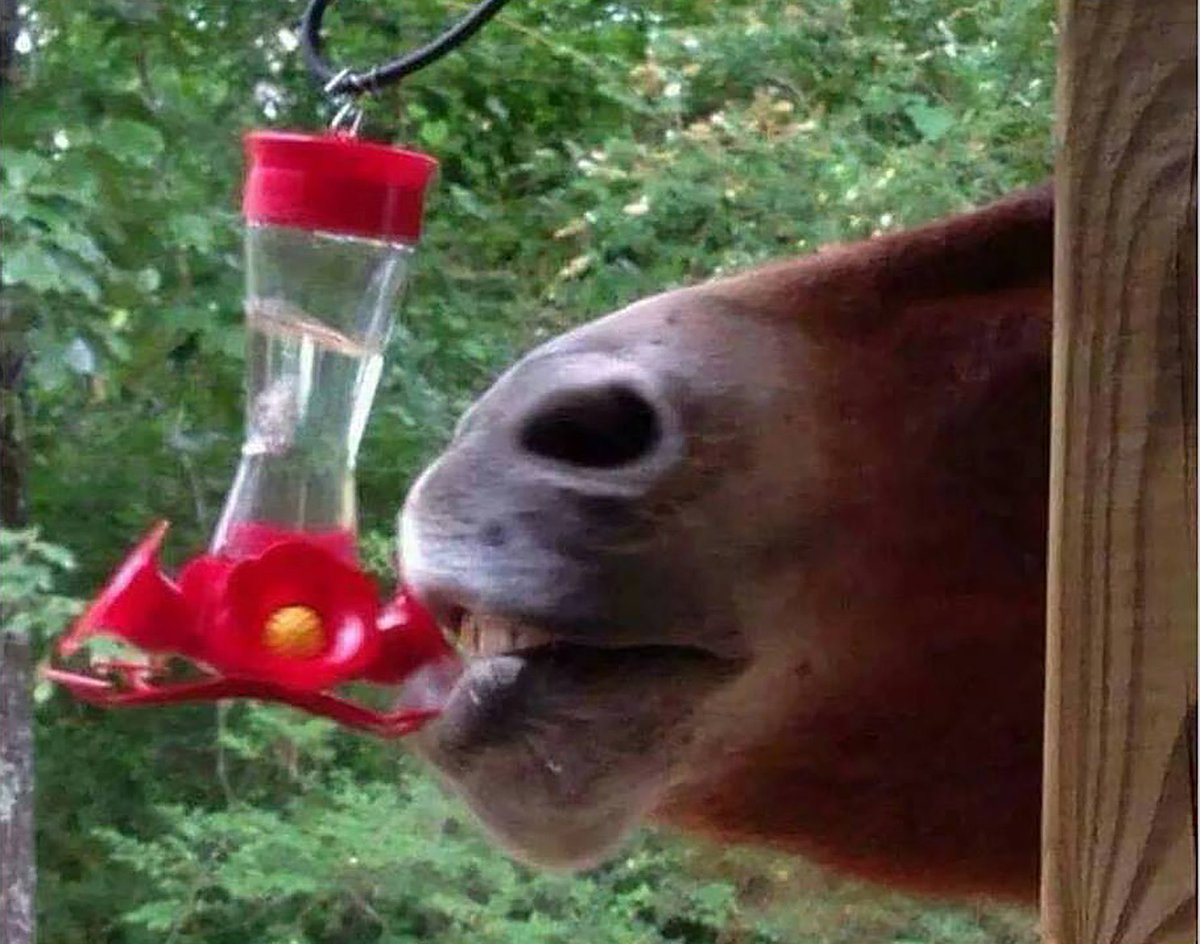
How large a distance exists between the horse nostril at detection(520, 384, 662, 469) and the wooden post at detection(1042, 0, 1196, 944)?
29 centimetres

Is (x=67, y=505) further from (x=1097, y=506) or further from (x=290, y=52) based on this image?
(x=1097, y=506)

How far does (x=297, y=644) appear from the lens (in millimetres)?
750

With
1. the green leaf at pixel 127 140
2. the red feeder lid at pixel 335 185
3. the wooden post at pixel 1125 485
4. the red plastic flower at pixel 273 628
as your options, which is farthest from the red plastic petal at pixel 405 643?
the green leaf at pixel 127 140

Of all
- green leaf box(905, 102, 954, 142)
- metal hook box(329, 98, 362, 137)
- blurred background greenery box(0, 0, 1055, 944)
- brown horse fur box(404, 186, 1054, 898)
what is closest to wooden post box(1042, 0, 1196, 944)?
brown horse fur box(404, 186, 1054, 898)

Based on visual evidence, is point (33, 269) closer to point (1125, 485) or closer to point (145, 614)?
point (145, 614)

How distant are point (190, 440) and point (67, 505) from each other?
0.20 metres

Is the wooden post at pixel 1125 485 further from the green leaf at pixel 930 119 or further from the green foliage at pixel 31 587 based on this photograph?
the green leaf at pixel 930 119

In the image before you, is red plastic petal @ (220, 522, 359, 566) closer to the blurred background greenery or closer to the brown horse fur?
the brown horse fur

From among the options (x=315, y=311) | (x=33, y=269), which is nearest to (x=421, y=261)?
(x=33, y=269)

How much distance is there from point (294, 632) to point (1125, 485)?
355mm

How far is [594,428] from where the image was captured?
791mm

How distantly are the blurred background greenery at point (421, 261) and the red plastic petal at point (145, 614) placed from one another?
1384mm

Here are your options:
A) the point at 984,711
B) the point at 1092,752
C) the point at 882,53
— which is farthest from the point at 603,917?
the point at 1092,752

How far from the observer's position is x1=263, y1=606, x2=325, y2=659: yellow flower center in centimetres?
74
